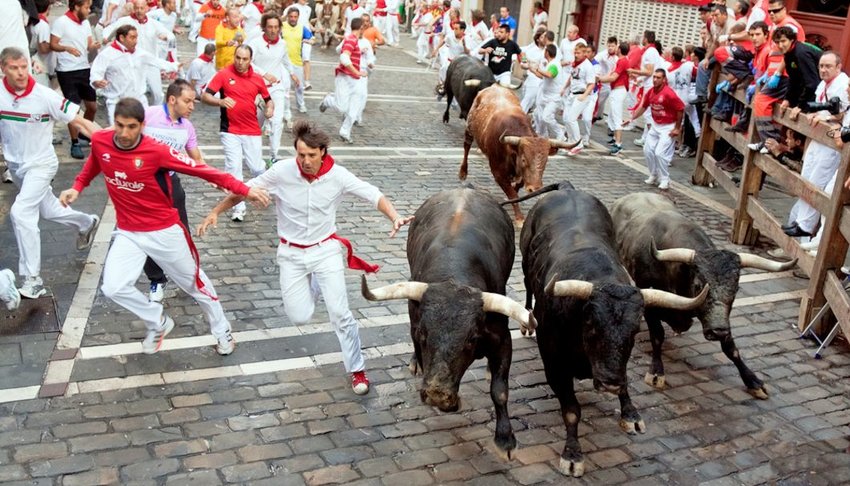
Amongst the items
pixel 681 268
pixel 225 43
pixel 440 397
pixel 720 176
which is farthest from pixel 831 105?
pixel 225 43

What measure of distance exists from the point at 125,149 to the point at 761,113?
27.9ft

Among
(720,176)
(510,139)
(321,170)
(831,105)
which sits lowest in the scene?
(720,176)

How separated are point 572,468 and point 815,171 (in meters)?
6.06

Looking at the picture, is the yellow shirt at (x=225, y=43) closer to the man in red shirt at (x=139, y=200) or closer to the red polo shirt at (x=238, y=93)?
the red polo shirt at (x=238, y=93)

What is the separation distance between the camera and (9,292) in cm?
697

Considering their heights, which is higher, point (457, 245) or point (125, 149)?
point (125, 149)

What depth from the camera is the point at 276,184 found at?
6.26 m

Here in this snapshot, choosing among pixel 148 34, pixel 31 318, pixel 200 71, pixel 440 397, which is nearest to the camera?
pixel 440 397

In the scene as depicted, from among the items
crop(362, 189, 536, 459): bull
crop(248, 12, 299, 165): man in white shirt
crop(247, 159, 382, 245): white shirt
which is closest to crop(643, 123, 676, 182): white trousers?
crop(248, 12, 299, 165): man in white shirt

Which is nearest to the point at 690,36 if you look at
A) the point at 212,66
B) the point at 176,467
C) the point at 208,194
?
the point at 212,66

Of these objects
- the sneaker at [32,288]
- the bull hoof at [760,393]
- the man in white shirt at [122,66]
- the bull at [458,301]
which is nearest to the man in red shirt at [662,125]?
the bull hoof at [760,393]

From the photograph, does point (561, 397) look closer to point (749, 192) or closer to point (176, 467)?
point (176, 467)

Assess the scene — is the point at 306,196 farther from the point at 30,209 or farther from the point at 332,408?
the point at 30,209

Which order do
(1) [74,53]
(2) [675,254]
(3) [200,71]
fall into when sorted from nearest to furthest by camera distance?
(2) [675,254], (1) [74,53], (3) [200,71]
